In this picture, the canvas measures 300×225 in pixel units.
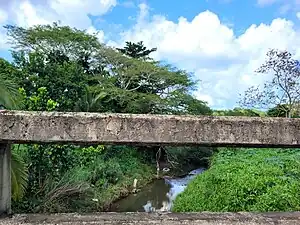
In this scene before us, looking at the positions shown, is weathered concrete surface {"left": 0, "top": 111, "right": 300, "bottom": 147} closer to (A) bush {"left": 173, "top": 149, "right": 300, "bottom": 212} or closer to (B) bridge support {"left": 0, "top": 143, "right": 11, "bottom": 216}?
(B) bridge support {"left": 0, "top": 143, "right": 11, "bottom": 216}

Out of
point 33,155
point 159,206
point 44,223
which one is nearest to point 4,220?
point 44,223

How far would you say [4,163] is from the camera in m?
1.49

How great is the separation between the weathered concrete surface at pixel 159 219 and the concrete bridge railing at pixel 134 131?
0.16 m

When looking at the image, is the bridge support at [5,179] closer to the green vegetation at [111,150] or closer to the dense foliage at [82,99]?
the green vegetation at [111,150]

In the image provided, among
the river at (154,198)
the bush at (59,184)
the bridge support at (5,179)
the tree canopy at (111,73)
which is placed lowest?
the river at (154,198)

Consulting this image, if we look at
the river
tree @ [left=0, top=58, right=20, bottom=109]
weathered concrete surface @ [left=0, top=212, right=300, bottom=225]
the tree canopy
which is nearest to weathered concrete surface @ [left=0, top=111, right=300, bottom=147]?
weathered concrete surface @ [left=0, top=212, right=300, bottom=225]

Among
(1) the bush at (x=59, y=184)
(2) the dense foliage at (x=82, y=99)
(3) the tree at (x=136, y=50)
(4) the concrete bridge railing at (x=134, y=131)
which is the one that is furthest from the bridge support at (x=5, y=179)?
(3) the tree at (x=136, y=50)

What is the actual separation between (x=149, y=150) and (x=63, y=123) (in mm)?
18654

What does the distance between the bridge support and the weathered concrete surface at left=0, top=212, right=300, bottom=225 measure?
0.06 m

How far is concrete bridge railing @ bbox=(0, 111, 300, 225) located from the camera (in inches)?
57.0

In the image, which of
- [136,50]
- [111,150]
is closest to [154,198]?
[111,150]

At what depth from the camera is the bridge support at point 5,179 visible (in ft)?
4.88

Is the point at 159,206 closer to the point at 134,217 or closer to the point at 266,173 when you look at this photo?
the point at 266,173

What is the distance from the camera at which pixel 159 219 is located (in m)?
1.49
